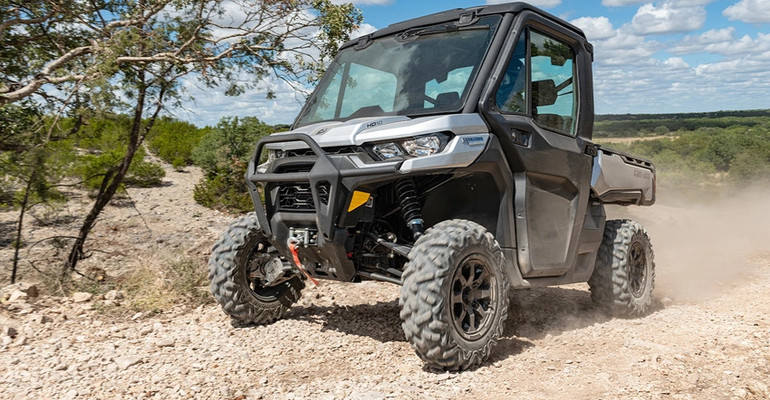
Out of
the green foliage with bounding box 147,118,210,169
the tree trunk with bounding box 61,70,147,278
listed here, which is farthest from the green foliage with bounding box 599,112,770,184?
the tree trunk with bounding box 61,70,147,278

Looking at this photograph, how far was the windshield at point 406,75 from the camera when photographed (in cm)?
546

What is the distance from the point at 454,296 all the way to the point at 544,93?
214 cm

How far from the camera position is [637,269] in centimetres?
754

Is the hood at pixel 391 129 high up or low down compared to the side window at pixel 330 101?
down

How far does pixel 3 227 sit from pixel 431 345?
11524 millimetres

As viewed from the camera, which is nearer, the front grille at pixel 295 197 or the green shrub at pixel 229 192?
the front grille at pixel 295 197

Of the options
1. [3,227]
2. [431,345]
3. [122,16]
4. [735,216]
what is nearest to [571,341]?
[431,345]

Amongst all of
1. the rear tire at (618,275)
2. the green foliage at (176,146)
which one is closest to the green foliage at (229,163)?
the green foliage at (176,146)

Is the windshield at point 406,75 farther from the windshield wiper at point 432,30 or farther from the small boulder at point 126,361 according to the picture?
the small boulder at point 126,361

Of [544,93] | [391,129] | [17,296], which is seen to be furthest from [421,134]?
[17,296]

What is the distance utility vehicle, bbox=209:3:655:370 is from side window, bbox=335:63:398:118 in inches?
0.6

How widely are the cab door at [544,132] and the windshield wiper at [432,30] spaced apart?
1.14ft

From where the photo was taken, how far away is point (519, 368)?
16.8 ft

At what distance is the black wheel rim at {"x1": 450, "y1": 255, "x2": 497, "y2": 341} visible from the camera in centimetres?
504
